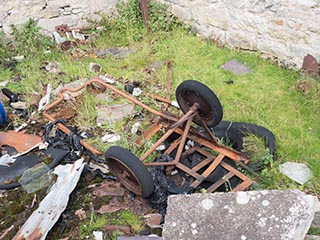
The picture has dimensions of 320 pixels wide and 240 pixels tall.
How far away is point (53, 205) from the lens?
12.2ft

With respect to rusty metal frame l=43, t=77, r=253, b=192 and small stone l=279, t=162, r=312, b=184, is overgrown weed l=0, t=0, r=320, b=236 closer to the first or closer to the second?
small stone l=279, t=162, r=312, b=184

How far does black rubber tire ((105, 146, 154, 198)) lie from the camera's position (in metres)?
3.56

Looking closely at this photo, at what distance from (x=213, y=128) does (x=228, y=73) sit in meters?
1.58

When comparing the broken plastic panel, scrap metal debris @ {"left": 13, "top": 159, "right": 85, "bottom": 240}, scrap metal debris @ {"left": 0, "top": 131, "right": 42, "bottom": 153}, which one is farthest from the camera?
scrap metal debris @ {"left": 0, "top": 131, "right": 42, "bottom": 153}

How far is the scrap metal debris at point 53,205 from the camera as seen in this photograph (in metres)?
3.49

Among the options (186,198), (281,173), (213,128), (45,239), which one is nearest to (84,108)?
(213,128)

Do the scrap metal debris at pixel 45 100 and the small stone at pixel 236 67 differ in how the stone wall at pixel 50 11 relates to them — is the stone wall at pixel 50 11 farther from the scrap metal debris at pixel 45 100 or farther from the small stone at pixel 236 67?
the small stone at pixel 236 67

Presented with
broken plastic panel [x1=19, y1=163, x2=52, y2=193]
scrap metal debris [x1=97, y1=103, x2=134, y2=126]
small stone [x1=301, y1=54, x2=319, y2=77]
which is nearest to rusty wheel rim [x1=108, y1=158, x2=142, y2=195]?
broken plastic panel [x1=19, y1=163, x2=52, y2=193]

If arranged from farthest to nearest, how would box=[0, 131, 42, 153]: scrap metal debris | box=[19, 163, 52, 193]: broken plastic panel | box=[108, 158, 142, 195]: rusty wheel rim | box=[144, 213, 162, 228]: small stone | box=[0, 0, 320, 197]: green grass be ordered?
box=[0, 131, 42, 153]: scrap metal debris → box=[0, 0, 320, 197]: green grass → box=[19, 163, 52, 193]: broken plastic panel → box=[108, 158, 142, 195]: rusty wheel rim → box=[144, 213, 162, 228]: small stone

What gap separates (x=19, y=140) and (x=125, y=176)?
1702 millimetres

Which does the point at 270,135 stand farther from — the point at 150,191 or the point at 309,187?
the point at 150,191

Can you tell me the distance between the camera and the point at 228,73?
5.85m

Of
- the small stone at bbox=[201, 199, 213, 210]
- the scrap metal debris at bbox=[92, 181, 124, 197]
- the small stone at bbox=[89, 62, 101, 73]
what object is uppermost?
the small stone at bbox=[201, 199, 213, 210]

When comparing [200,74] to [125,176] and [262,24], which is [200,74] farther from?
[125,176]
